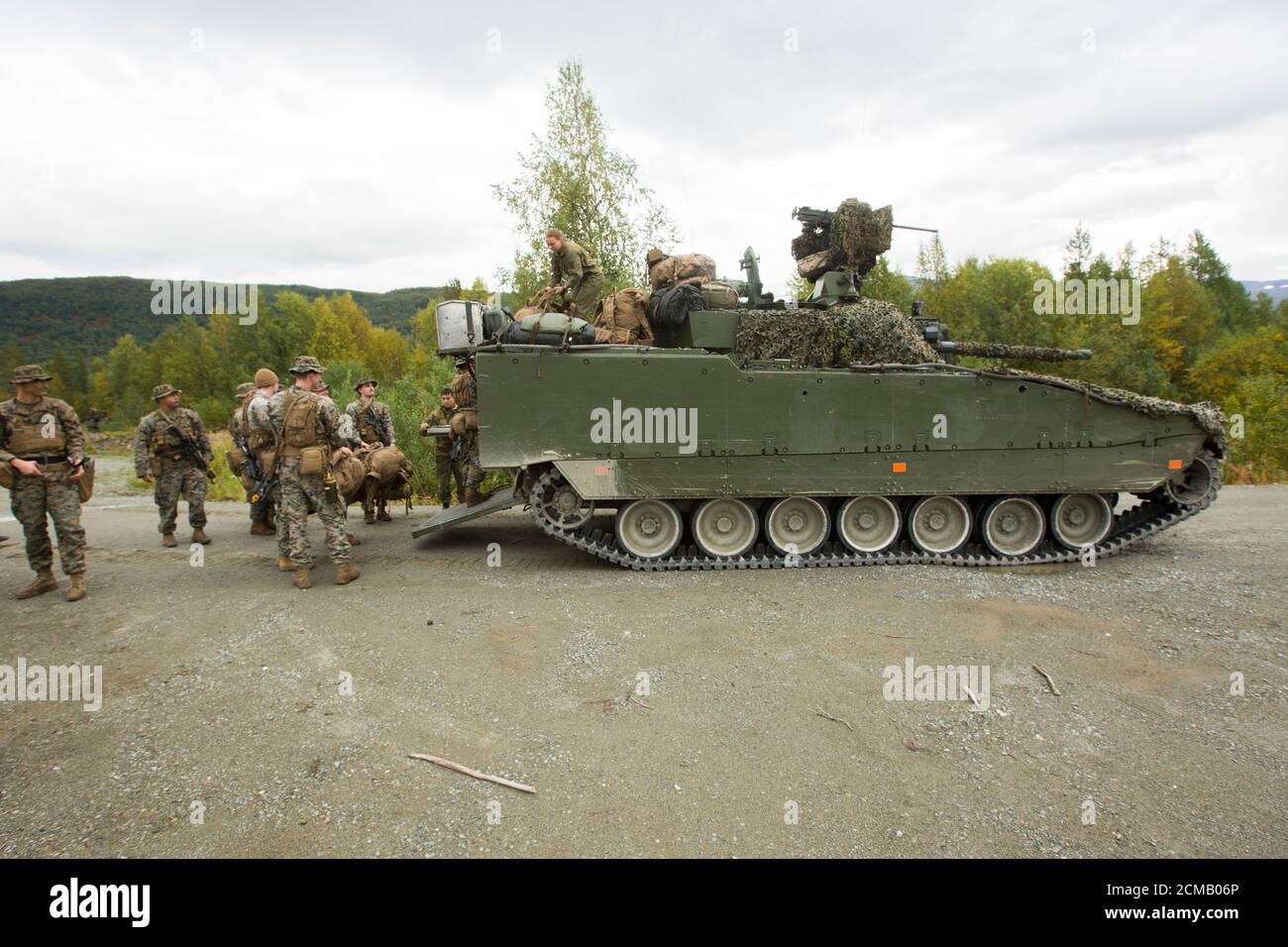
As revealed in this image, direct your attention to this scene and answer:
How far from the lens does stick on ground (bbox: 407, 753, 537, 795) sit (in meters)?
3.68

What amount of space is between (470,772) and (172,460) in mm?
7940

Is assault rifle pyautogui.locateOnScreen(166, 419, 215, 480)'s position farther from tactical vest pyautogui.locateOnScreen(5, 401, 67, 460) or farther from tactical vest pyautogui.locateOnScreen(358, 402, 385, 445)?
tactical vest pyautogui.locateOnScreen(5, 401, 67, 460)

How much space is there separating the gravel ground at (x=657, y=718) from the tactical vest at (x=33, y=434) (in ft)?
4.86

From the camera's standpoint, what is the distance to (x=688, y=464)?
24.8 ft

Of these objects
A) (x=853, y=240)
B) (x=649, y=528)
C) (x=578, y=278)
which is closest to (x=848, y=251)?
(x=853, y=240)

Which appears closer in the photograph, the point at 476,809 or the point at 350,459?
the point at 476,809

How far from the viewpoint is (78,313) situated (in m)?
95.4

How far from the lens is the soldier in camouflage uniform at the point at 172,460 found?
9.14 meters

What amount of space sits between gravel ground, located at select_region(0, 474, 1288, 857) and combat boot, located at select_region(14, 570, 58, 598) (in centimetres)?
30

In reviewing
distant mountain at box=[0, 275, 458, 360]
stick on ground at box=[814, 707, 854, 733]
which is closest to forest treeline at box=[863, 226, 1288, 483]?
stick on ground at box=[814, 707, 854, 733]

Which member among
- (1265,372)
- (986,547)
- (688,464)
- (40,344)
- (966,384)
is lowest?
(986,547)

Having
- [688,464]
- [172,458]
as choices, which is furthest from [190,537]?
[688,464]

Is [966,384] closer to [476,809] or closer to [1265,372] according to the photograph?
[476,809]

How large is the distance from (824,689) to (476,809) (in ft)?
8.07
